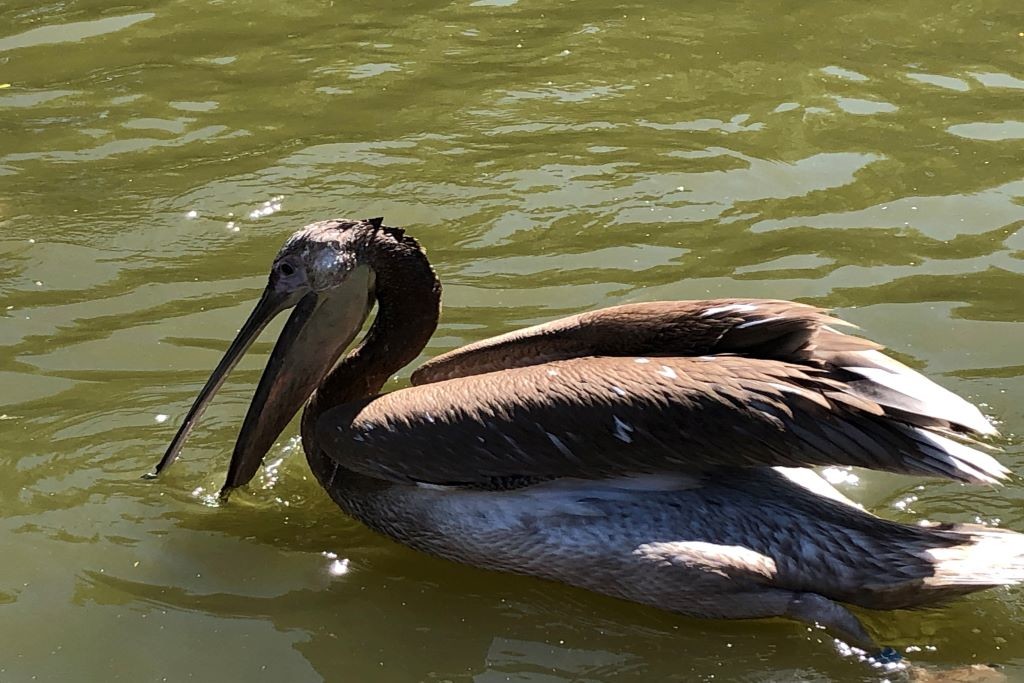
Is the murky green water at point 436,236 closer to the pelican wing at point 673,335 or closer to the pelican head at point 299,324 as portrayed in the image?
the pelican head at point 299,324

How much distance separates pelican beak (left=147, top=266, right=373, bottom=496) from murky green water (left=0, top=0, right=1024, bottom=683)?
0.57ft

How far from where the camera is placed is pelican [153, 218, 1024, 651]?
3104mm

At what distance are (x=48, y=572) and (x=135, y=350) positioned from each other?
1063 mm

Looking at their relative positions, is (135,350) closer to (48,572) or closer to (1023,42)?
(48,572)

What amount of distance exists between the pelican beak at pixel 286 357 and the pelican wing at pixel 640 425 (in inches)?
12.9

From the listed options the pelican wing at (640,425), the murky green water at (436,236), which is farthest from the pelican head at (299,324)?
the pelican wing at (640,425)

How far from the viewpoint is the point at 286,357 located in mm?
3766

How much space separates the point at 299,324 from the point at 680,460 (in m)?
1.18

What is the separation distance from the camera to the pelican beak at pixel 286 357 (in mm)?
3688

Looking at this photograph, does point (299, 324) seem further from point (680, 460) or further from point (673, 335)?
point (680, 460)

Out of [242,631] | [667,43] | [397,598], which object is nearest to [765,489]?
→ [397,598]

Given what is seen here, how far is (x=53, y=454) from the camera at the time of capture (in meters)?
3.88

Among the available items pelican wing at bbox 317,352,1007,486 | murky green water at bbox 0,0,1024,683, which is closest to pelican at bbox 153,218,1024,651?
pelican wing at bbox 317,352,1007,486

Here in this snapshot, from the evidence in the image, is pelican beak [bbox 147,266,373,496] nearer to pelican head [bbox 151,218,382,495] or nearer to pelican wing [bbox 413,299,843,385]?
pelican head [bbox 151,218,382,495]
